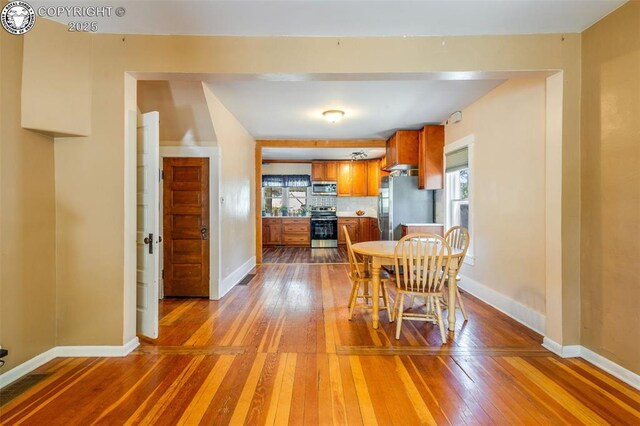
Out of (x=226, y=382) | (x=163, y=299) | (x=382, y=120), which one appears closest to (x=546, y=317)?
(x=226, y=382)

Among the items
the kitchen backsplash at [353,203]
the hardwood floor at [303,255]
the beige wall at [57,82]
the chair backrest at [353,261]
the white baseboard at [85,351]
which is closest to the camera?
the beige wall at [57,82]

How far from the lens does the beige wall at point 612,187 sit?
1896mm

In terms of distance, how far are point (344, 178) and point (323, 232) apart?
5.47 feet

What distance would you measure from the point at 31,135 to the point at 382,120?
3930 millimetres

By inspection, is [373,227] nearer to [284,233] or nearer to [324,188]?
[324,188]

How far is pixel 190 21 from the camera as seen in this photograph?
6.91ft

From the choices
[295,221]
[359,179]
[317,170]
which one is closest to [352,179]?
[359,179]


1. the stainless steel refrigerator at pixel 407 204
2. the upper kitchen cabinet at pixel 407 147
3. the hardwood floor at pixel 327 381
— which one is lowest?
the hardwood floor at pixel 327 381

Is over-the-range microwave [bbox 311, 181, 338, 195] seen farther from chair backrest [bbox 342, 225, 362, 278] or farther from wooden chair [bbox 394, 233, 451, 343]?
wooden chair [bbox 394, 233, 451, 343]

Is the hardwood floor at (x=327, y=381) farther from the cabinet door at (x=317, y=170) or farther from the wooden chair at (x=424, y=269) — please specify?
the cabinet door at (x=317, y=170)

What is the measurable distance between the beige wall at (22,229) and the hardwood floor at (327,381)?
324 mm

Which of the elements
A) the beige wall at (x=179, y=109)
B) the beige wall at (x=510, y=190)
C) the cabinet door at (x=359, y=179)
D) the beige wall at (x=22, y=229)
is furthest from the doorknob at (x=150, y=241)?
the cabinet door at (x=359, y=179)

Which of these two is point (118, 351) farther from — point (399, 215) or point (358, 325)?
point (399, 215)

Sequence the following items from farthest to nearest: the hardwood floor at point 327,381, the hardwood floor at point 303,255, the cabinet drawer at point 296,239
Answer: the cabinet drawer at point 296,239
the hardwood floor at point 303,255
the hardwood floor at point 327,381
